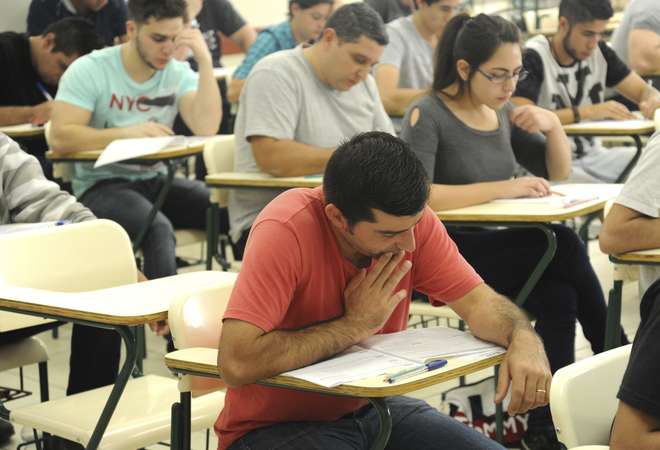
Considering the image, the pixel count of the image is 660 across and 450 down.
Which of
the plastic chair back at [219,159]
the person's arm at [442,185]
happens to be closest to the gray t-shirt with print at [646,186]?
the person's arm at [442,185]

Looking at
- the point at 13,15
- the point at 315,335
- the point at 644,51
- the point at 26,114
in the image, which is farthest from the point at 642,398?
the point at 13,15

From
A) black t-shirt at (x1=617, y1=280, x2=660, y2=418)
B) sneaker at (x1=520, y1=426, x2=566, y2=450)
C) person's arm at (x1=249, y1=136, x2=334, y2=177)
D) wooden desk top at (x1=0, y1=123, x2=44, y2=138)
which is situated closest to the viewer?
black t-shirt at (x1=617, y1=280, x2=660, y2=418)

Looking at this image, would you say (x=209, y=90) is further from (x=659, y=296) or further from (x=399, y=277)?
(x=659, y=296)

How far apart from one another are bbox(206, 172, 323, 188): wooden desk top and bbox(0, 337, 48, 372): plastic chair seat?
102 cm

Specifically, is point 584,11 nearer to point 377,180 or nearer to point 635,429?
point 377,180

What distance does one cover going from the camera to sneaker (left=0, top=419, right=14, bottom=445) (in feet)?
11.3

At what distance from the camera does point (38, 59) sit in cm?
523

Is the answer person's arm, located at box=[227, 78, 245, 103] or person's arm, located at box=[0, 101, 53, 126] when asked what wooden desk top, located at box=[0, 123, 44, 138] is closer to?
person's arm, located at box=[0, 101, 53, 126]

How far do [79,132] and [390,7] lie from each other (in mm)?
2885

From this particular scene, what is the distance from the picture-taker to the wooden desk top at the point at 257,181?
12.5 feet

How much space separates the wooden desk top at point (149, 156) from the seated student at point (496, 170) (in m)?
1.01

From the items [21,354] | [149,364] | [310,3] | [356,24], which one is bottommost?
[149,364]

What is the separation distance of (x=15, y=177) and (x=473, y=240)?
1.40 m

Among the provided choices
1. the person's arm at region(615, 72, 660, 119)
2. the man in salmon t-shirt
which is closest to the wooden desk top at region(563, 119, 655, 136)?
the person's arm at region(615, 72, 660, 119)
